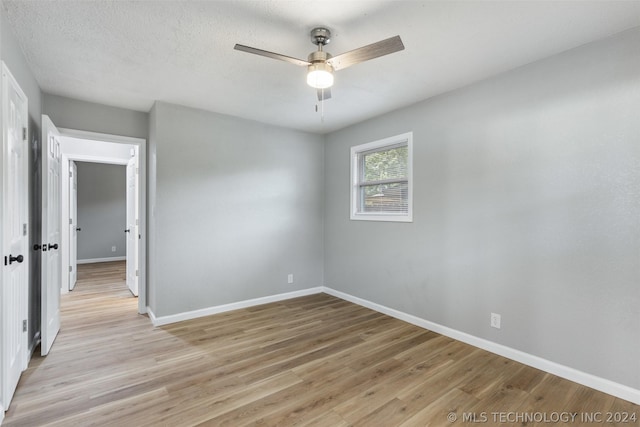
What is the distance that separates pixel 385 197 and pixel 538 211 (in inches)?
67.5

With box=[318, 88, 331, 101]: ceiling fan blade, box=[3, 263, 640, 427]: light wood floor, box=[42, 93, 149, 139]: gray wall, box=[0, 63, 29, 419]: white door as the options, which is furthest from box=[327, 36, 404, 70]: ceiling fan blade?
box=[42, 93, 149, 139]: gray wall

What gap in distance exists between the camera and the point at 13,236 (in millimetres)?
2012

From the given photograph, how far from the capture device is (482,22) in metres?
1.94

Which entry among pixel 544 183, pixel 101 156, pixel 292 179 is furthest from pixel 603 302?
pixel 101 156

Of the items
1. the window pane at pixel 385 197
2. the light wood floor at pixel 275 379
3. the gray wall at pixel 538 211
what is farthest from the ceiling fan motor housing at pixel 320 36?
the light wood floor at pixel 275 379

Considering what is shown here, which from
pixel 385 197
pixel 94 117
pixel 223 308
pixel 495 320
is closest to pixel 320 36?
pixel 385 197

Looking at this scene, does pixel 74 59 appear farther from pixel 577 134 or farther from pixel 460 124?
pixel 577 134

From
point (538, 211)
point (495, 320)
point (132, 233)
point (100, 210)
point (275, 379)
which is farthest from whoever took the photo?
point (100, 210)

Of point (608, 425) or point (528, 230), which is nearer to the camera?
point (608, 425)

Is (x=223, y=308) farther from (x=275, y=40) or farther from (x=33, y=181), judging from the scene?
(x=275, y=40)

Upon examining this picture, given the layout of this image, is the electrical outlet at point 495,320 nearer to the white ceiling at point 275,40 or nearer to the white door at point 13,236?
the white ceiling at point 275,40

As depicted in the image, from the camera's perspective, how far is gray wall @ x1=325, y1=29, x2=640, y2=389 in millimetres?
2070

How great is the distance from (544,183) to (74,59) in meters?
3.94

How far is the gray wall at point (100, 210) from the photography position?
748 centimetres
